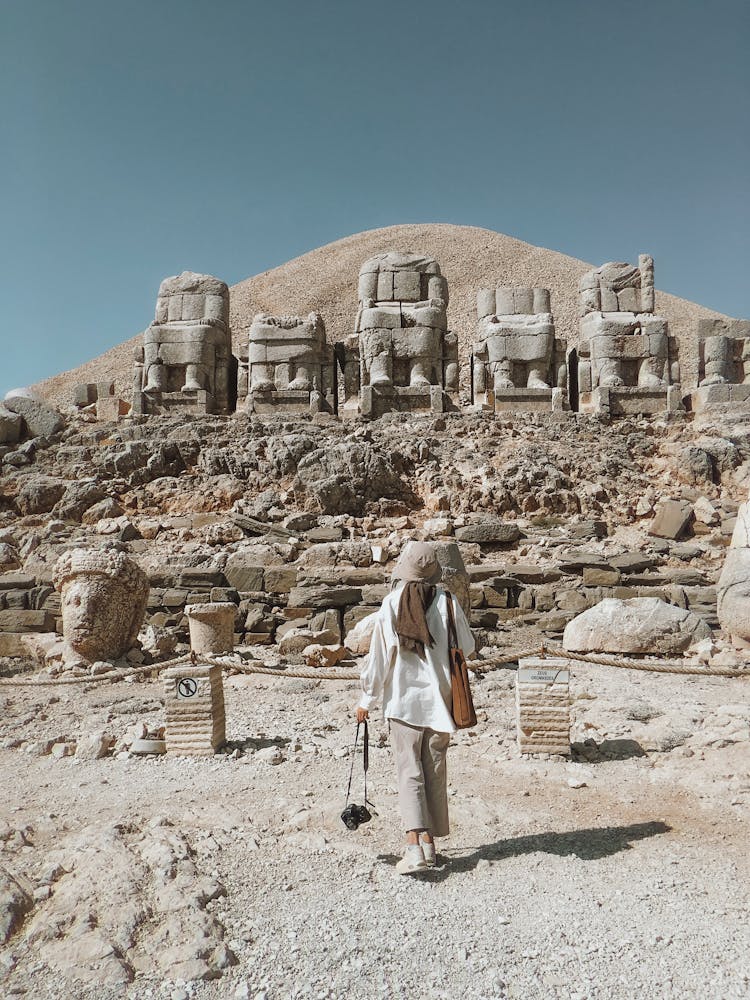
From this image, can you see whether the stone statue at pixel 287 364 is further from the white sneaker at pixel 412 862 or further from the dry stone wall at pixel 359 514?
the white sneaker at pixel 412 862

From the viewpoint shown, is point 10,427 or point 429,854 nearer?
point 429,854

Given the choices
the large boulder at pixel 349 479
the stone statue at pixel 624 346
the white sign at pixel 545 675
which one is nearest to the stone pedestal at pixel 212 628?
the large boulder at pixel 349 479

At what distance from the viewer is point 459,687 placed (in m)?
3.36

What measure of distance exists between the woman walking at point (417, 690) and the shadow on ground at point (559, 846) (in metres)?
0.16

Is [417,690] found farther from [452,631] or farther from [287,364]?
[287,364]

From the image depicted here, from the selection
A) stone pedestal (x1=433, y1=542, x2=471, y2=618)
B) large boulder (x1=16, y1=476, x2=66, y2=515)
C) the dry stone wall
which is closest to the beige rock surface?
the dry stone wall

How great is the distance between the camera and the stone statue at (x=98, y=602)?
24.9 feet

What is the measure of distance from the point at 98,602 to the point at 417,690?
5.20 meters

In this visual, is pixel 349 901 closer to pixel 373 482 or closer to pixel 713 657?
pixel 713 657

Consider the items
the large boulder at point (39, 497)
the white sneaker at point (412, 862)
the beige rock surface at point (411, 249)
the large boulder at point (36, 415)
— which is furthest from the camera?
the beige rock surface at point (411, 249)

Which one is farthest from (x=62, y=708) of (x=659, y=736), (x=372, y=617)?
(x=659, y=736)

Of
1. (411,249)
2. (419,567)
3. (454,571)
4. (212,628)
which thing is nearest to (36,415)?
(212,628)

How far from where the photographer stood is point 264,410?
13555 millimetres

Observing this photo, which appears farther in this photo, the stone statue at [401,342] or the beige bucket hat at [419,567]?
the stone statue at [401,342]
